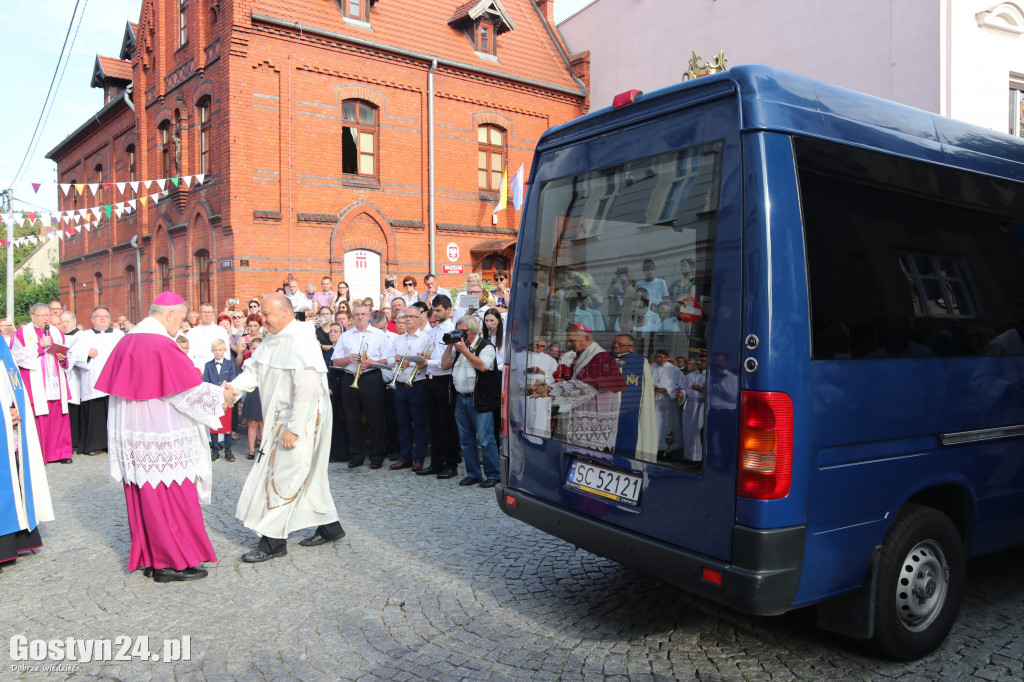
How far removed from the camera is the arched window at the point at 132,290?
2569cm

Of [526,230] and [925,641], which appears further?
[526,230]

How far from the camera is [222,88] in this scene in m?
18.3

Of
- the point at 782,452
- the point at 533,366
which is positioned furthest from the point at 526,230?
the point at 782,452

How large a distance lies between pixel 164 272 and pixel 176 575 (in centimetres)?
1979

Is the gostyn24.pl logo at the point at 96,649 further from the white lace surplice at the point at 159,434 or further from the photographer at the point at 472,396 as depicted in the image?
the photographer at the point at 472,396

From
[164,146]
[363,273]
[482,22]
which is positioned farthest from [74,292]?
[482,22]

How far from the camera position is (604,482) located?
3.92 metres

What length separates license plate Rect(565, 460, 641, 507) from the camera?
3746 millimetres

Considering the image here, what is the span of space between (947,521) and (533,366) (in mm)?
2325

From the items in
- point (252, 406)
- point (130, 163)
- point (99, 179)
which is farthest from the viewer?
point (99, 179)

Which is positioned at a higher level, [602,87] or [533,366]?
[602,87]

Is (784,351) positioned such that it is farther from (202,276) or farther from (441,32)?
(441,32)

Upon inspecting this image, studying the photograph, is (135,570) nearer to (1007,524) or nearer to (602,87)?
(1007,524)

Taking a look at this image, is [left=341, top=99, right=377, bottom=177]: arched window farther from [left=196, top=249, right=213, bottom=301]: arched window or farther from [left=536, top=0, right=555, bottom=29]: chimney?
[left=536, top=0, right=555, bottom=29]: chimney
